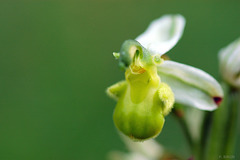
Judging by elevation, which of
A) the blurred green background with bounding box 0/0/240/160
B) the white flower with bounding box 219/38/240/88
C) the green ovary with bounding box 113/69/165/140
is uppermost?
the blurred green background with bounding box 0/0/240/160

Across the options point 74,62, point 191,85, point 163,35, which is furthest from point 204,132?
point 74,62

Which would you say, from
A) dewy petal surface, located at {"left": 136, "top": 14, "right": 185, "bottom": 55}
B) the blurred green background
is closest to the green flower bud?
dewy petal surface, located at {"left": 136, "top": 14, "right": 185, "bottom": 55}

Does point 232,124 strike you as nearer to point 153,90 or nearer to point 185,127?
point 185,127

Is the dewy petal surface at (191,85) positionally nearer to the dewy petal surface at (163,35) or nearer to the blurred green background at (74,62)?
the dewy petal surface at (163,35)

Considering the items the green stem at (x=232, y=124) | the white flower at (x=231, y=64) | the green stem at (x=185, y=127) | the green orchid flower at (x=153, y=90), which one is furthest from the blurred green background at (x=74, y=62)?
the green orchid flower at (x=153, y=90)

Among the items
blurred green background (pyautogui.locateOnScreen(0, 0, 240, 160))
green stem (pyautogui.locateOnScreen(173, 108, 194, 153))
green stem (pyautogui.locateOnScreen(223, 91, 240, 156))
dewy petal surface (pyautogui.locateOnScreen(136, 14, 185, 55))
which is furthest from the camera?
blurred green background (pyautogui.locateOnScreen(0, 0, 240, 160))

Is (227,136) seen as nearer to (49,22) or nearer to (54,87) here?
(54,87)

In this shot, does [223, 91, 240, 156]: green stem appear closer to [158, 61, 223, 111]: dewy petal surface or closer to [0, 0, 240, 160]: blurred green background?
[158, 61, 223, 111]: dewy petal surface
